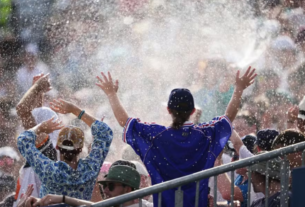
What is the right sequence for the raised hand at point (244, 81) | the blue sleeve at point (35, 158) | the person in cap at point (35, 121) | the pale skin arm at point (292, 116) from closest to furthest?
the blue sleeve at point (35, 158), the raised hand at point (244, 81), the person in cap at point (35, 121), the pale skin arm at point (292, 116)

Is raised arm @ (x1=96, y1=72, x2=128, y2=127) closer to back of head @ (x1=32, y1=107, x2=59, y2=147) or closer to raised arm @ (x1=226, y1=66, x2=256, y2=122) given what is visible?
raised arm @ (x1=226, y1=66, x2=256, y2=122)

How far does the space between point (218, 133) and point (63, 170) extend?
123 cm

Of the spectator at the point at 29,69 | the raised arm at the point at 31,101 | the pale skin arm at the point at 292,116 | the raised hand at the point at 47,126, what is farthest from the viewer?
the spectator at the point at 29,69

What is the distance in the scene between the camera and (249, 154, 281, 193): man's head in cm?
504

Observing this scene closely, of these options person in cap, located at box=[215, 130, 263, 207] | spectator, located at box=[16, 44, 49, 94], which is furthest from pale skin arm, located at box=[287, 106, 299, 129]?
spectator, located at box=[16, 44, 49, 94]

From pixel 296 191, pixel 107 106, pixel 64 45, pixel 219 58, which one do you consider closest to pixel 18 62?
pixel 64 45

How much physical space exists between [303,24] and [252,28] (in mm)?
1302

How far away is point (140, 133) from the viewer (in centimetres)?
542

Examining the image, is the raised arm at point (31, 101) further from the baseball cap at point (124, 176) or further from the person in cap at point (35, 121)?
the baseball cap at point (124, 176)

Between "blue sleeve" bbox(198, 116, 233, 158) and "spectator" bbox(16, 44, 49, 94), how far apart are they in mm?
6801

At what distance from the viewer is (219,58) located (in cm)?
1261

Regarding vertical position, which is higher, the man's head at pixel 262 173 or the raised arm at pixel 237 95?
the raised arm at pixel 237 95

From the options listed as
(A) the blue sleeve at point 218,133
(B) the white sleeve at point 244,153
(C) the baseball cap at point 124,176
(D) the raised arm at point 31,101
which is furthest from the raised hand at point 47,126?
(B) the white sleeve at point 244,153

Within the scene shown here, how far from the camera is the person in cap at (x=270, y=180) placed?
5035mm
